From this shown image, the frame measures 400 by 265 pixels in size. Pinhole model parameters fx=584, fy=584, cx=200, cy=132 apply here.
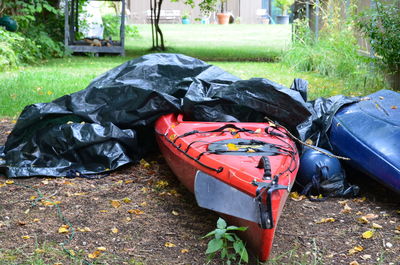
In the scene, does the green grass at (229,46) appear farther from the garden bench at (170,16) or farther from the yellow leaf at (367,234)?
the yellow leaf at (367,234)

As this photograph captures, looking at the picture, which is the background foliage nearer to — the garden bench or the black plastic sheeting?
the black plastic sheeting

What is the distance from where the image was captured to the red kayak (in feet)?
11.2

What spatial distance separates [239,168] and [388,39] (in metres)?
5.08

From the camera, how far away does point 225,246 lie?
3.62 metres

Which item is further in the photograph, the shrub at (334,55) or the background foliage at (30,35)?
the background foliage at (30,35)

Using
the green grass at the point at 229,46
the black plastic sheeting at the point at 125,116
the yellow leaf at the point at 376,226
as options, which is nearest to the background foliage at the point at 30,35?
the green grass at the point at 229,46

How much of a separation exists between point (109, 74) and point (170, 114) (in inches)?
50.1

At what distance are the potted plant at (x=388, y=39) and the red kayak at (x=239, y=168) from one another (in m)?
3.74

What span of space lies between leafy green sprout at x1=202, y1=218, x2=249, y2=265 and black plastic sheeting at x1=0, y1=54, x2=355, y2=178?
1.81 m

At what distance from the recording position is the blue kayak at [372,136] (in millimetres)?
4504

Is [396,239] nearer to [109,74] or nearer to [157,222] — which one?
[157,222]

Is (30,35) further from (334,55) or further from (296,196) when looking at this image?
(296,196)

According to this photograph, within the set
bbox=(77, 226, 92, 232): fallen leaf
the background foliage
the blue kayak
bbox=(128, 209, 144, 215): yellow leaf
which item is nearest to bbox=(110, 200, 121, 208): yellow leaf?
bbox=(128, 209, 144, 215): yellow leaf

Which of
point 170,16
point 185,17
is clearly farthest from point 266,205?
point 170,16
